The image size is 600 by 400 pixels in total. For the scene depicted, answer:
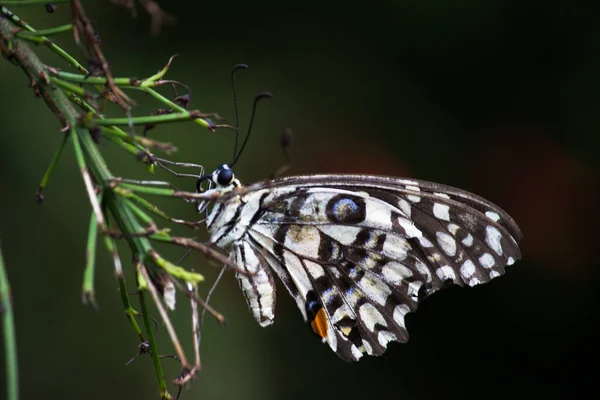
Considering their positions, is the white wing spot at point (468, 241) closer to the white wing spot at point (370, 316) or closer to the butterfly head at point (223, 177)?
the white wing spot at point (370, 316)

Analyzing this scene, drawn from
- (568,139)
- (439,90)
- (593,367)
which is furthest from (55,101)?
(593,367)

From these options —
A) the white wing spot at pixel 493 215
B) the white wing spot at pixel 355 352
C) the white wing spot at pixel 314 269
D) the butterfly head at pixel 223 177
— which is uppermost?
the butterfly head at pixel 223 177

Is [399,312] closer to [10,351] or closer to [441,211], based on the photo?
[441,211]

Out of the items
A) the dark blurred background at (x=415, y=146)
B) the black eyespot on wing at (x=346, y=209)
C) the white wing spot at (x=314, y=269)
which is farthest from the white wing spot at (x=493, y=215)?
the dark blurred background at (x=415, y=146)

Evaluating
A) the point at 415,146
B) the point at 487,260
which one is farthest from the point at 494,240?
the point at 415,146

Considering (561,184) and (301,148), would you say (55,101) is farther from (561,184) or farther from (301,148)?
(561,184)

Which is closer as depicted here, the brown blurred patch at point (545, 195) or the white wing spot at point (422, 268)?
the white wing spot at point (422, 268)

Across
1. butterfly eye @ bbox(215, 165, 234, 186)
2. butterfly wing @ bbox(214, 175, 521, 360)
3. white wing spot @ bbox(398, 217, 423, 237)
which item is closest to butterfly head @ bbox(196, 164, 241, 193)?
butterfly eye @ bbox(215, 165, 234, 186)
